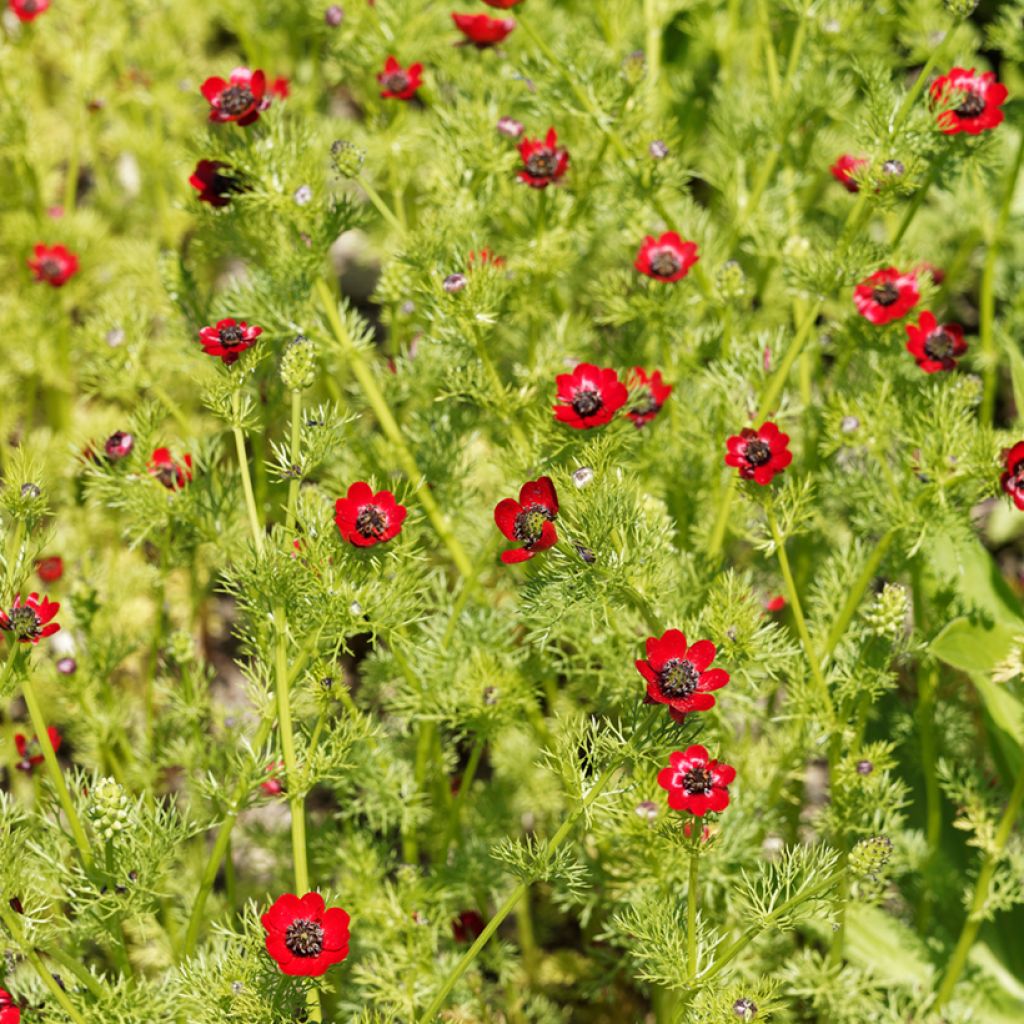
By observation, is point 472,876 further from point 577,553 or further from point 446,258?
point 446,258

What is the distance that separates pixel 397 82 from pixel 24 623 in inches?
55.9

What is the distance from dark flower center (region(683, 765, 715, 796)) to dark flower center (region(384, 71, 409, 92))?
1598 millimetres

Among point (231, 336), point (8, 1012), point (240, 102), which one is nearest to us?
point (8, 1012)

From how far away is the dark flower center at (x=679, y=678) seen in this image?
5.60ft

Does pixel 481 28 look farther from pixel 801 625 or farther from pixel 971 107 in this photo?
pixel 801 625

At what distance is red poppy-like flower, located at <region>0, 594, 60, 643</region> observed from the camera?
184 cm

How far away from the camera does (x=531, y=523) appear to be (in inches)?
71.2

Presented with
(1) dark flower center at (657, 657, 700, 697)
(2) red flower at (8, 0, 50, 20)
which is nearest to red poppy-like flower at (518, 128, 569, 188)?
(1) dark flower center at (657, 657, 700, 697)

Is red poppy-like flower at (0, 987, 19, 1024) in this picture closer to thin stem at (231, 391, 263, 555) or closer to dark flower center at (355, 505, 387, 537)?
thin stem at (231, 391, 263, 555)

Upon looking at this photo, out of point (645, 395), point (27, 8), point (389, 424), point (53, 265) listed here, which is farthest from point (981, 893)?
point (27, 8)

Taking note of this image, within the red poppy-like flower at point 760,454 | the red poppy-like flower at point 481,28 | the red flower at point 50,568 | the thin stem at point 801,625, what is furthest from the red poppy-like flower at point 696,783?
the red poppy-like flower at point 481,28

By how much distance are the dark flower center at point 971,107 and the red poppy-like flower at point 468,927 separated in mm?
1764

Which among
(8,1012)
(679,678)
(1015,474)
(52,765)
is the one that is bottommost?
(8,1012)

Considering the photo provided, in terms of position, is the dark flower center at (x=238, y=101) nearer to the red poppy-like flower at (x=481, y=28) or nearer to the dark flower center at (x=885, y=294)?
the red poppy-like flower at (x=481, y=28)
